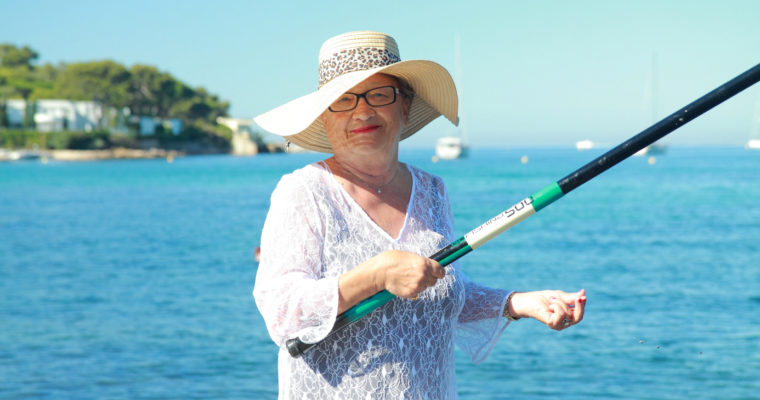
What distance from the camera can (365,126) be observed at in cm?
208

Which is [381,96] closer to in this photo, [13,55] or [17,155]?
[17,155]

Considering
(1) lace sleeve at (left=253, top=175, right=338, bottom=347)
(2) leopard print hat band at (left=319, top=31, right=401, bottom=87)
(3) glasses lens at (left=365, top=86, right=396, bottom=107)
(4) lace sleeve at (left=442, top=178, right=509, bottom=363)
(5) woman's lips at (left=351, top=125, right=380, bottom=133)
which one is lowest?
(4) lace sleeve at (left=442, top=178, right=509, bottom=363)

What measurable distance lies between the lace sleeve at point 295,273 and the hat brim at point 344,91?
216 mm

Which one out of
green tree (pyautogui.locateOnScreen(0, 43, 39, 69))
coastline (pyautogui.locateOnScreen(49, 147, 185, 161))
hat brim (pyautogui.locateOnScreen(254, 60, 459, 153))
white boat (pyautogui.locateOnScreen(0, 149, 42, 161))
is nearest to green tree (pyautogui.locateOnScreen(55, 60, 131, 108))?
coastline (pyautogui.locateOnScreen(49, 147, 185, 161))

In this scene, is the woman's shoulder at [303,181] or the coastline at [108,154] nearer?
the woman's shoulder at [303,181]

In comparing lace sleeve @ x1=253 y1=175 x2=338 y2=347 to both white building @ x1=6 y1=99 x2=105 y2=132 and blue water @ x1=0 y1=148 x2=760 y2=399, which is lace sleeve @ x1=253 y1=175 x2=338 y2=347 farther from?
white building @ x1=6 y1=99 x2=105 y2=132

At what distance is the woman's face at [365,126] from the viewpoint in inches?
81.8

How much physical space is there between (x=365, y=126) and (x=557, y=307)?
680 millimetres

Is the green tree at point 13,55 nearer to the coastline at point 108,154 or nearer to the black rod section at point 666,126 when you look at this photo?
the coastline at point 108,154

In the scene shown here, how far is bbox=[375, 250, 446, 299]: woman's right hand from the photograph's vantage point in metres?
1.76

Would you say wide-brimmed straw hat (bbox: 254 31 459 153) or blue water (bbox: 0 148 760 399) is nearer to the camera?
wide-brimmed straw hat (bbox: 254 31 459 153)

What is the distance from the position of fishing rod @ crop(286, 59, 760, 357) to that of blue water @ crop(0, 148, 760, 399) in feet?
7.88

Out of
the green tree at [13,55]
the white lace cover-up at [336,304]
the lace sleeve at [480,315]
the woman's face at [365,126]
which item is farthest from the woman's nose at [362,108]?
the green tree at [13,55]

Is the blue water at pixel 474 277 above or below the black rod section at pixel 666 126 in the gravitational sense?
below
